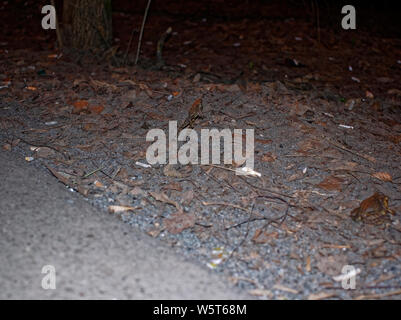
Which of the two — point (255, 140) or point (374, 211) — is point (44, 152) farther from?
point (374, 211)

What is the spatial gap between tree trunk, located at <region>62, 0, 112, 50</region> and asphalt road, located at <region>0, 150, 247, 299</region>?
344 cm

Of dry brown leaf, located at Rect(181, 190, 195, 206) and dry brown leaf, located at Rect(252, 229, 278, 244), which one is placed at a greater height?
dry brown leaf, located at Rect(181, 190, 195, 206)

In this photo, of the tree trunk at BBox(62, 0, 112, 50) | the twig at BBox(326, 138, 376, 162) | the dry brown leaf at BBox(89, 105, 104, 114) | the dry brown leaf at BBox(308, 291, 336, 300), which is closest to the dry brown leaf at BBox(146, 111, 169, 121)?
the dry brown leaf at BBox(89, 105, 104, 114)

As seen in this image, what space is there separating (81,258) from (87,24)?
4.37 m

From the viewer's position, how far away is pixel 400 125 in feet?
17.3

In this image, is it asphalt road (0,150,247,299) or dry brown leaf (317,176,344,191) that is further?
dry brown leaf (317,176,344,191)

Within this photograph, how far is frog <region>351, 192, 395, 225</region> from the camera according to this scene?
3662 mm

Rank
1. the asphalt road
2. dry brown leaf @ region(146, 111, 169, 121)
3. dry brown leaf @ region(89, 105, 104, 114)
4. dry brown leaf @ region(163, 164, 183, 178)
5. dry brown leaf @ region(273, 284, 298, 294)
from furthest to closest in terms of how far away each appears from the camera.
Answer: dry brown leaf @ region(89, 105, 104, 114) < dry brown leaf @ region(146, 111, 169, 121) < dry brown leaf @ region(163, 164, 183, 178) < dry brown leaf @ region(273, 284, 298, 294) < the asphalt road

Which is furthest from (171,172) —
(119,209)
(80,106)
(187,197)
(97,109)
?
(80,106)

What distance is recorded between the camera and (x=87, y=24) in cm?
662

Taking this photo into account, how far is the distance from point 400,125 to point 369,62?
7.04 ft

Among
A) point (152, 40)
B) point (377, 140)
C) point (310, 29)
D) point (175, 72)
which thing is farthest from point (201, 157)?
point (310, 29)

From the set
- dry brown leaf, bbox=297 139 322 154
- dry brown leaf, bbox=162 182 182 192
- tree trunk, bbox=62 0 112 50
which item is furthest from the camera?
tree trunk, bbox=62 0 112 50

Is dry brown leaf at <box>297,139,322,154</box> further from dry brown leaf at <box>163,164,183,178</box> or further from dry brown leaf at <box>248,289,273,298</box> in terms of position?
dry brown leaf at <box>248,289,273,298</box>
